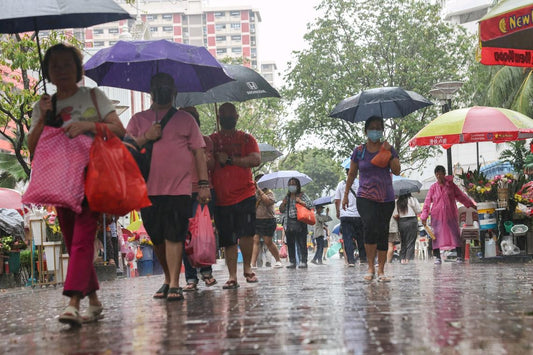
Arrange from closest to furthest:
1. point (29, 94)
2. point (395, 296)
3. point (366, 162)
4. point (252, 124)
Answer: point (395, 296) < point (366, 162) < point (29, 94) < point (252, 124)

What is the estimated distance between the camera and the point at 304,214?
60.8ft

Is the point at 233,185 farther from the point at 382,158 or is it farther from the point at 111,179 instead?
the point at 111,179

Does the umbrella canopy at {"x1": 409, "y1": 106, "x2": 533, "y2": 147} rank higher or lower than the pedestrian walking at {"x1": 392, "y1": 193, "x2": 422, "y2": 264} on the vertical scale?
higher

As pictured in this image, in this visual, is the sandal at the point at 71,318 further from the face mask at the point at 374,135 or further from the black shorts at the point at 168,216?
the face mask at the point at 374,135

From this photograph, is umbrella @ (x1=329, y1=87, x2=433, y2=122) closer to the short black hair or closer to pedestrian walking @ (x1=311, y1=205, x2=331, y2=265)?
the short black hair

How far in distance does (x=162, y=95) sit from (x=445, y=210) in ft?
34.4

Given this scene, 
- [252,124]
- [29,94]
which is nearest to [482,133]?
[29,94]

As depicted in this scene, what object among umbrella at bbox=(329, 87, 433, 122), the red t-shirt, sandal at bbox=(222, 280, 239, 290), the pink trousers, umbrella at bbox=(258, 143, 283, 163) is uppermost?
umbrella at bbox=(258, 143, 283, 163)

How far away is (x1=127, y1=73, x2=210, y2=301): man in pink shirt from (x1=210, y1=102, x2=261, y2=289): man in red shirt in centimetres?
120

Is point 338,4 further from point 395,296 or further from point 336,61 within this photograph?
point 395,296

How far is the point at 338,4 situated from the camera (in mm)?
39031

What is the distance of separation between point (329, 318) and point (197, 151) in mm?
2794

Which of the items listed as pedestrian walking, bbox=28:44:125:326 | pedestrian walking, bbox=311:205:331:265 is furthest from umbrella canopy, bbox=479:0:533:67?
pedestrian walking, bbox=311:205:331:265

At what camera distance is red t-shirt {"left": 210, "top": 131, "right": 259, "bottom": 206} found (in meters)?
9.35
